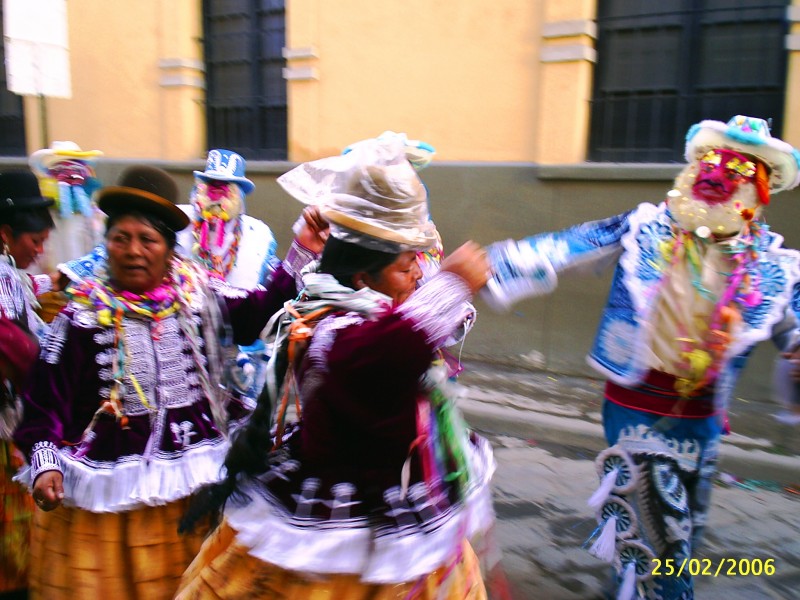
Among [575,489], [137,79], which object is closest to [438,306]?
[575,489]

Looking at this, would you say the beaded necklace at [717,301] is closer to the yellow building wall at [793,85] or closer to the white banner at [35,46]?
the yellow building wall at [793,85]

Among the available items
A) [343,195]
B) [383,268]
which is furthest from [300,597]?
[343,195]

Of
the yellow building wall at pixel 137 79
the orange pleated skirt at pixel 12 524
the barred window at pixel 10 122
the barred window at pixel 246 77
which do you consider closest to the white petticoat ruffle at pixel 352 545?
the orange pleated skirt at pixel 12 524

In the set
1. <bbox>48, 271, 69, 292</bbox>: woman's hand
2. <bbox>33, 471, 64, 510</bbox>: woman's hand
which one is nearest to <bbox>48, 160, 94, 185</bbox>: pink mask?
<bbox>48, 271, 69, 292</bbox>: woman's hand

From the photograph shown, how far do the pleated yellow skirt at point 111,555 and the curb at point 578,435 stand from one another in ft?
7.88

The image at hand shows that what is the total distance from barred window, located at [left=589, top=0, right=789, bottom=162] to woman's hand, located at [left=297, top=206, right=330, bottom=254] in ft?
14.2

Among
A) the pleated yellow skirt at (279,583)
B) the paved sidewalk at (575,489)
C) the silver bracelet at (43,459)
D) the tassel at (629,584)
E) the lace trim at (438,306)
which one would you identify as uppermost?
the lace trim at (438,306)

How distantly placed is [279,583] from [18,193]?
6.97 ft

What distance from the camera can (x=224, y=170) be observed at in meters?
4.63

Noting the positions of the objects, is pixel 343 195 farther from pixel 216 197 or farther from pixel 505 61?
pixel 505 61

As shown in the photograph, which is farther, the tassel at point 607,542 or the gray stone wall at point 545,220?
the gray stone wall at point 545,220

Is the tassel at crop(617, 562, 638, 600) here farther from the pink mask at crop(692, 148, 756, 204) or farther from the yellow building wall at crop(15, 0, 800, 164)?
the yellow building wall at crop(15, 0, 800, 164)

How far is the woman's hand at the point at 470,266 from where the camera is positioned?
5.75 feet

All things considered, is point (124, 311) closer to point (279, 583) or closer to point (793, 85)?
point (279, 583)
